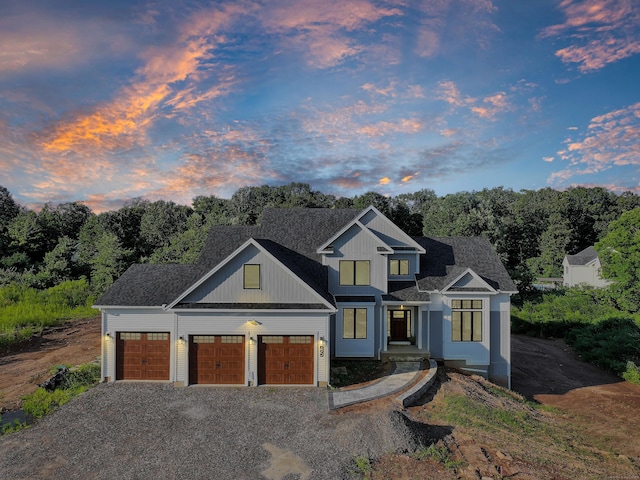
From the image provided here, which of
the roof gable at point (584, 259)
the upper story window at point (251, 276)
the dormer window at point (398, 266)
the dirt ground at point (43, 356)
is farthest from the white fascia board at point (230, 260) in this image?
the roof gable at point (584, 259)

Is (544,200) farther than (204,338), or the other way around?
(544,200)

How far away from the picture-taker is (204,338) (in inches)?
644

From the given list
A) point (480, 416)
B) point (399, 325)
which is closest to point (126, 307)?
point (399, 325)

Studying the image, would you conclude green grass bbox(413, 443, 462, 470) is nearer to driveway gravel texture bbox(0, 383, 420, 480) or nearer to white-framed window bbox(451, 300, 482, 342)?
driveway gravel texture bbox(0, 383, 420, 480)

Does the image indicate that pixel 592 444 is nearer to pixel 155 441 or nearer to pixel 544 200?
pixel 155 441

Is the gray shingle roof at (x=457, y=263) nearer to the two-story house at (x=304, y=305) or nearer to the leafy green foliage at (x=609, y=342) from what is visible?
the two-story house at (x=304, y=305)

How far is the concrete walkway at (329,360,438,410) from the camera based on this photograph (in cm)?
1401

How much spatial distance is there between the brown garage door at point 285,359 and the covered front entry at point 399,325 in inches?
249

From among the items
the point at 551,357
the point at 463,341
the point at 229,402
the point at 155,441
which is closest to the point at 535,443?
the point at 463,341

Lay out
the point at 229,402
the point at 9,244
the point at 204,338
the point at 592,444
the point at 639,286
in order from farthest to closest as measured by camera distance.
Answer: the point at 9,244, the point at 639,286, the point at 204,338, the point at 229,402, the point at 592,444

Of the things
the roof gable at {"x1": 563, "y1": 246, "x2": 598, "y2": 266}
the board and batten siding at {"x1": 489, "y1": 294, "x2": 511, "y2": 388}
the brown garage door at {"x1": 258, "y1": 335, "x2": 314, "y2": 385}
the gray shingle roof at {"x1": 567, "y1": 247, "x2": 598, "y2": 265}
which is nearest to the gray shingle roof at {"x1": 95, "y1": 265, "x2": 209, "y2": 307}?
the brown garage door at {"x1": 258, "y1": 335, "x2": 314, "y2": 385}

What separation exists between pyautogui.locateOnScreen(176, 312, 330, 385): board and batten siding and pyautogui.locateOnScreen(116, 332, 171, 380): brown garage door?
3.34ft

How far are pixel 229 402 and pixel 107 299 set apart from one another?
716cm

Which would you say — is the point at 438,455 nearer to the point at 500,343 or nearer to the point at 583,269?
the point at 500,343
